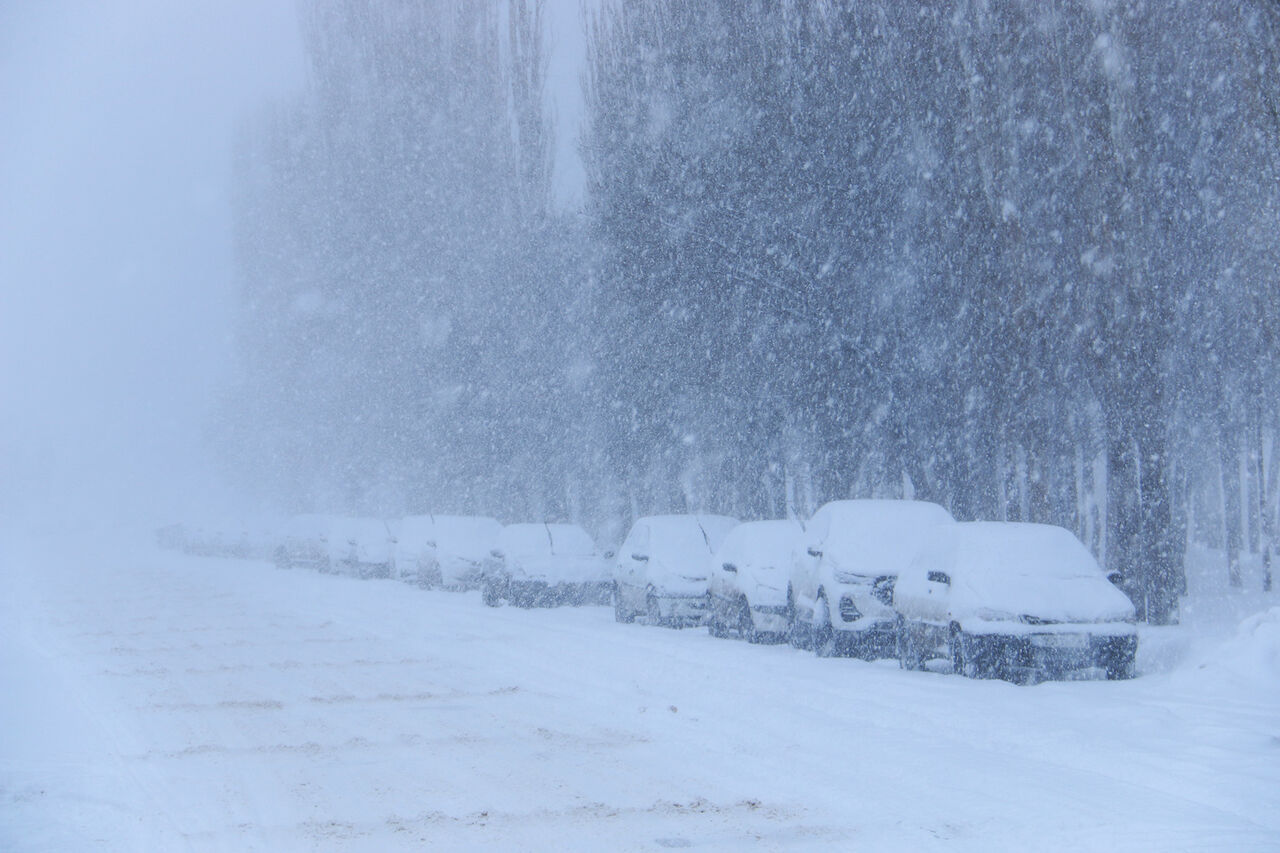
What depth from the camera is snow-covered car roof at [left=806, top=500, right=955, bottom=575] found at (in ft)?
52.2

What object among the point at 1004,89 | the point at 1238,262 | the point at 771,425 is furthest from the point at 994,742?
the point at 771,425

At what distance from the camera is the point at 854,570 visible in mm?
15781

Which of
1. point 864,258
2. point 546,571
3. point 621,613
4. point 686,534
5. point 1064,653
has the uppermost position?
point 864,258

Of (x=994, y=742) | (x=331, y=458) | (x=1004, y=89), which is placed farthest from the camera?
(x=331, y=458)

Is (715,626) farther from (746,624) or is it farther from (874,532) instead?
(874,532)

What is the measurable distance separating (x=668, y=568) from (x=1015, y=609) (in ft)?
28.1

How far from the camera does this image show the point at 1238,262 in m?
20.7

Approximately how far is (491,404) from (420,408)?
392 centimetres

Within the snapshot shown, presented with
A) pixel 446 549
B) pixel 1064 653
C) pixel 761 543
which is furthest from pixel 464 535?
pixel 1064 653

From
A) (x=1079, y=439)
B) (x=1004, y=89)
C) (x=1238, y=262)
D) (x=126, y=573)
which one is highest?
(x=1004, y=89)

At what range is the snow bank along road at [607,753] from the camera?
21.5ft

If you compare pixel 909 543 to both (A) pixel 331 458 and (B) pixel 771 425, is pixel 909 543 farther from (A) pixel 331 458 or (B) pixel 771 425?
(A) pixel 331 458

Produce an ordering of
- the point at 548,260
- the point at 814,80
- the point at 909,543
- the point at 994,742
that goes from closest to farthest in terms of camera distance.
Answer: the point at 994,742, the point at 909,543, the point at 814,80, the point at 548,260

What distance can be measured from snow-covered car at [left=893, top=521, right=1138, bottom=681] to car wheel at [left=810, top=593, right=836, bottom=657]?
52.5 inches
